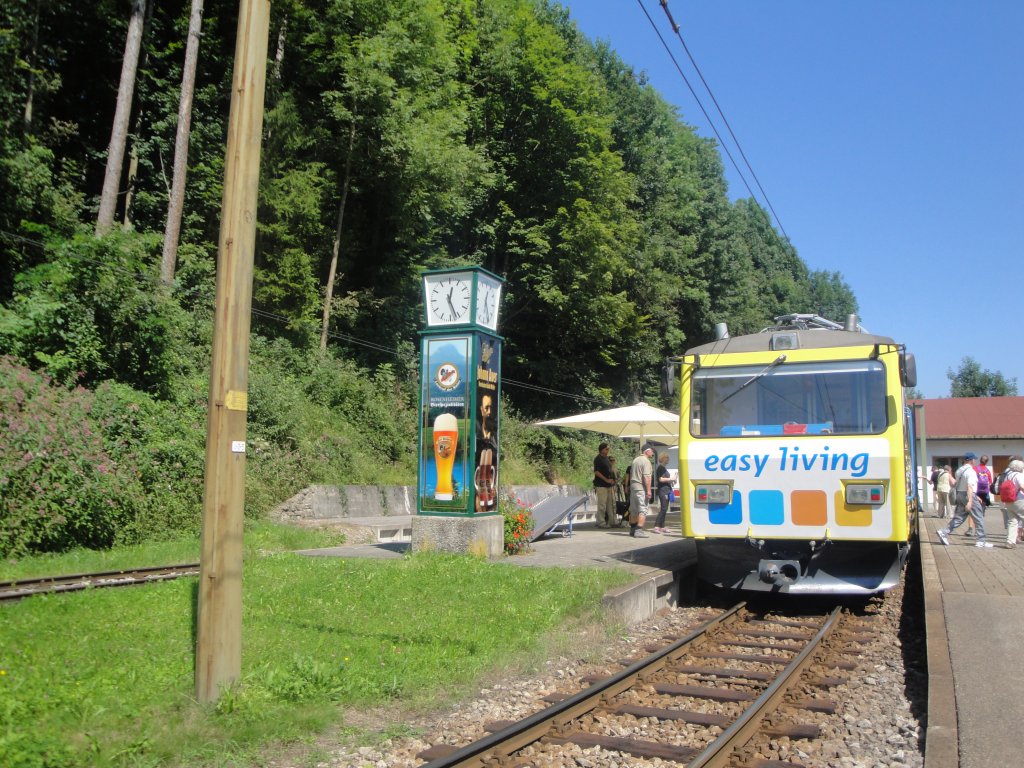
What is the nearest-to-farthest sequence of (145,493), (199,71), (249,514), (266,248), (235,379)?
(235,379) < (145,493) < (249,514) < (266,248) < (199,71)

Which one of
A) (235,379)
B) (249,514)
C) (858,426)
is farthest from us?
(249,514)

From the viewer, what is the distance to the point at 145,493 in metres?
14.4

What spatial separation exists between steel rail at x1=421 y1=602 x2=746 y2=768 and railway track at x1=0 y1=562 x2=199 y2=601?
573 cm

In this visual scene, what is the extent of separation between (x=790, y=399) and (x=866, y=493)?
1436 mm

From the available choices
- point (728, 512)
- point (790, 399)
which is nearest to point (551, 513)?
point (728, 512)

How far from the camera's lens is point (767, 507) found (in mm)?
9906

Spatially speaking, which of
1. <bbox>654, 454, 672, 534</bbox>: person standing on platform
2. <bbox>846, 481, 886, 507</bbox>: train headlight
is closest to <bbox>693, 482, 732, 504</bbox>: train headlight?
<bbox>846, 481, 886, 507</bbox>: train headlight

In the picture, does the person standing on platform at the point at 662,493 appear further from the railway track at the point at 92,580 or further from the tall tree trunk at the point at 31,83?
the tall tree trunk at the point at 31,83

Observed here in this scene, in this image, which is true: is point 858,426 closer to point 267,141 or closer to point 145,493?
point 145,493

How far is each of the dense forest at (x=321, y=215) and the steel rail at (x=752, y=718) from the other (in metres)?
10.2

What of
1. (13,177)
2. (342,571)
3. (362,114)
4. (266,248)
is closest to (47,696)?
(342,571)

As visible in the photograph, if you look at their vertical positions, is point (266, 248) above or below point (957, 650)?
above

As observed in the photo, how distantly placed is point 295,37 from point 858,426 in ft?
76.5

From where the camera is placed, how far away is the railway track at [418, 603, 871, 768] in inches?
202
